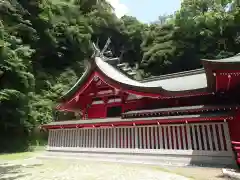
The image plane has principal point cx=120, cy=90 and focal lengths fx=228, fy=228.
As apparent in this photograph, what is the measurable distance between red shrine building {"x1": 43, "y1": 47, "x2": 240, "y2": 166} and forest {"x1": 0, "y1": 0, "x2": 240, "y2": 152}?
594 cm

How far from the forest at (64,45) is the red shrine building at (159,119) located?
5.94m

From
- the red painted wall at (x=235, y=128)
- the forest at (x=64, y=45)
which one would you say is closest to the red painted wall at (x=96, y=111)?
the forest at (x=64, y=45)

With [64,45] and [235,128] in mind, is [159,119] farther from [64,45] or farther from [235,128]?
[64,45]

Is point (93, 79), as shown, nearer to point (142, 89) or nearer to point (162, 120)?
point (142, 89)

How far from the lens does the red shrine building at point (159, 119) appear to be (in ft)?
31.4

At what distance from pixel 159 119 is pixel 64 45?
27.0 metres

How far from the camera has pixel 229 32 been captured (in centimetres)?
3456

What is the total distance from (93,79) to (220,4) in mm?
31507

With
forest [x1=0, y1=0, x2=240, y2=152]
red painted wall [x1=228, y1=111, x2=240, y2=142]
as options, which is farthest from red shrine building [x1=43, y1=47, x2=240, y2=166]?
forest [x1=0, y1=0, x2=240, y2=152]

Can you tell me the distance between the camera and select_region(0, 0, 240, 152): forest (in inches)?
770

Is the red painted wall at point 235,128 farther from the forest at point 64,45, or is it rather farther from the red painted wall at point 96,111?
the forest at point 64,45

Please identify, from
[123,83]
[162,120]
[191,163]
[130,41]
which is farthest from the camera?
[130,41]

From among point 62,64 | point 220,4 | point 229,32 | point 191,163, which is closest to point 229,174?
point 191,163

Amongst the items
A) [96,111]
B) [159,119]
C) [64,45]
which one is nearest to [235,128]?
[159,119]
